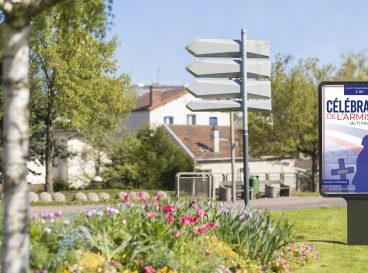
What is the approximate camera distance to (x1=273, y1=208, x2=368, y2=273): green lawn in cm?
1040

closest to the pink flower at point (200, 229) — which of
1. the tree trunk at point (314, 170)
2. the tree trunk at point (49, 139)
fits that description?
the tree trunk at point (49, 139)

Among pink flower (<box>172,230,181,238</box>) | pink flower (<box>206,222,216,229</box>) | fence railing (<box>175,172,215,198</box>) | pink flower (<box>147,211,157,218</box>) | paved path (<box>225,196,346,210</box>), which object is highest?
pink flower (<box>147,211,157,218</box>)

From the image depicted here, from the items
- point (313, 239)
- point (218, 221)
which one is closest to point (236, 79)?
point (218, 221)

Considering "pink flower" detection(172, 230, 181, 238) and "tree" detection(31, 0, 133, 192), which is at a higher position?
"tree" detection(31, 0, 133, 192)

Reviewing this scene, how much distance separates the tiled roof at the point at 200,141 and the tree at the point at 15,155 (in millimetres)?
47225

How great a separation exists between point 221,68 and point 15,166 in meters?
6.06

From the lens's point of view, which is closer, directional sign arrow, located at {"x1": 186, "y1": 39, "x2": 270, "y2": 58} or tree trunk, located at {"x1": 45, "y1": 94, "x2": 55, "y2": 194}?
directional sign arrow, located at {"x1": 186, "y1": 39, "x2": 270, "y2": 58}

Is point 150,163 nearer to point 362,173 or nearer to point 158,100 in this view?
point 158,100

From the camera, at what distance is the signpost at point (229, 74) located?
1143 cm

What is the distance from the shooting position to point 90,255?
803cm

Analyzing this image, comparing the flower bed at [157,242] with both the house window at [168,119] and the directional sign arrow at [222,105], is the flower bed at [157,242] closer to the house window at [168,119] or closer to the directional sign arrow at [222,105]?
the directional sign arrow at [222,105]

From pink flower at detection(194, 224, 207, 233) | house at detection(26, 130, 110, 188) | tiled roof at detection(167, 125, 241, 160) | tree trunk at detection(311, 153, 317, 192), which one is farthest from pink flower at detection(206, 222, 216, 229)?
tiled roof at detection(167, 125, 241, 160)

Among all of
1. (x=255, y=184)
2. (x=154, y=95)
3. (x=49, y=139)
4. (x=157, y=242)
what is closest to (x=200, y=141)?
(x=154, y=95)

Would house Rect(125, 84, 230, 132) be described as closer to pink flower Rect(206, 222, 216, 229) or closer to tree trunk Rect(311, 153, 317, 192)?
tree trunk Rect(311, 153, 317, 192)
